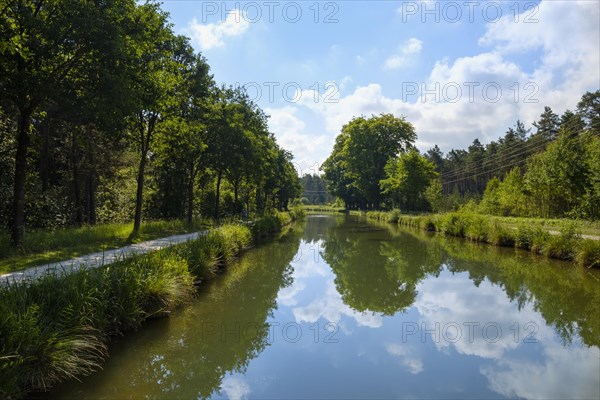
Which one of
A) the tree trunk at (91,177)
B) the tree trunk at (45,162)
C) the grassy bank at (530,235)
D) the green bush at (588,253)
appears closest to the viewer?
the green bush at (588,253)

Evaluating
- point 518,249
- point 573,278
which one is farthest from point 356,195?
point 573,278

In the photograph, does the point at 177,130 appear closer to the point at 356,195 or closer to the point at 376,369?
the point at 376,369

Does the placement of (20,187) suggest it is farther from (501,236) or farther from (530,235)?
(501,236)

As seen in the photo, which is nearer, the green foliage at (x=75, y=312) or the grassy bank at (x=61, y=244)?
the green foliage at (x=75, y=312)

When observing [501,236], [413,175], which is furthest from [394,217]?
[501,236]

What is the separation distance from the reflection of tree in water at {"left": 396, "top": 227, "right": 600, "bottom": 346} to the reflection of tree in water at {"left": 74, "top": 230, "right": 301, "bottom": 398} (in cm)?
629

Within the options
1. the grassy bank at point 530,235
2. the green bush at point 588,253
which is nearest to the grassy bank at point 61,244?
the green bush at point 588,253

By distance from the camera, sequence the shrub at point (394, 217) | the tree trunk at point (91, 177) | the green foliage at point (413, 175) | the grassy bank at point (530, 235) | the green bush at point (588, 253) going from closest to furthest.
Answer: the green bush at point (588, 253), the grassy bank at point (530, 235), the tree trunk at point (91, 177), the green foliage at point (413, 175), the shrub at point (394, 217)

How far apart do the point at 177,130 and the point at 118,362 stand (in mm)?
14327

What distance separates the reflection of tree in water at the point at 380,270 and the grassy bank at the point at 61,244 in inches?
280

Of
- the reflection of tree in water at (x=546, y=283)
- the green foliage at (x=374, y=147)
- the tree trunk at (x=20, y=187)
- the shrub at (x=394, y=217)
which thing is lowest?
the reflection of tree in water at (x=546, y=283)

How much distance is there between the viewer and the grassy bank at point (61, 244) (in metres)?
9.95

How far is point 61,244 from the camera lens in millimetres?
12695

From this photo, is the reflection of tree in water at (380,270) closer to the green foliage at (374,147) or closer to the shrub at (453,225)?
the shrub at (453,225)
